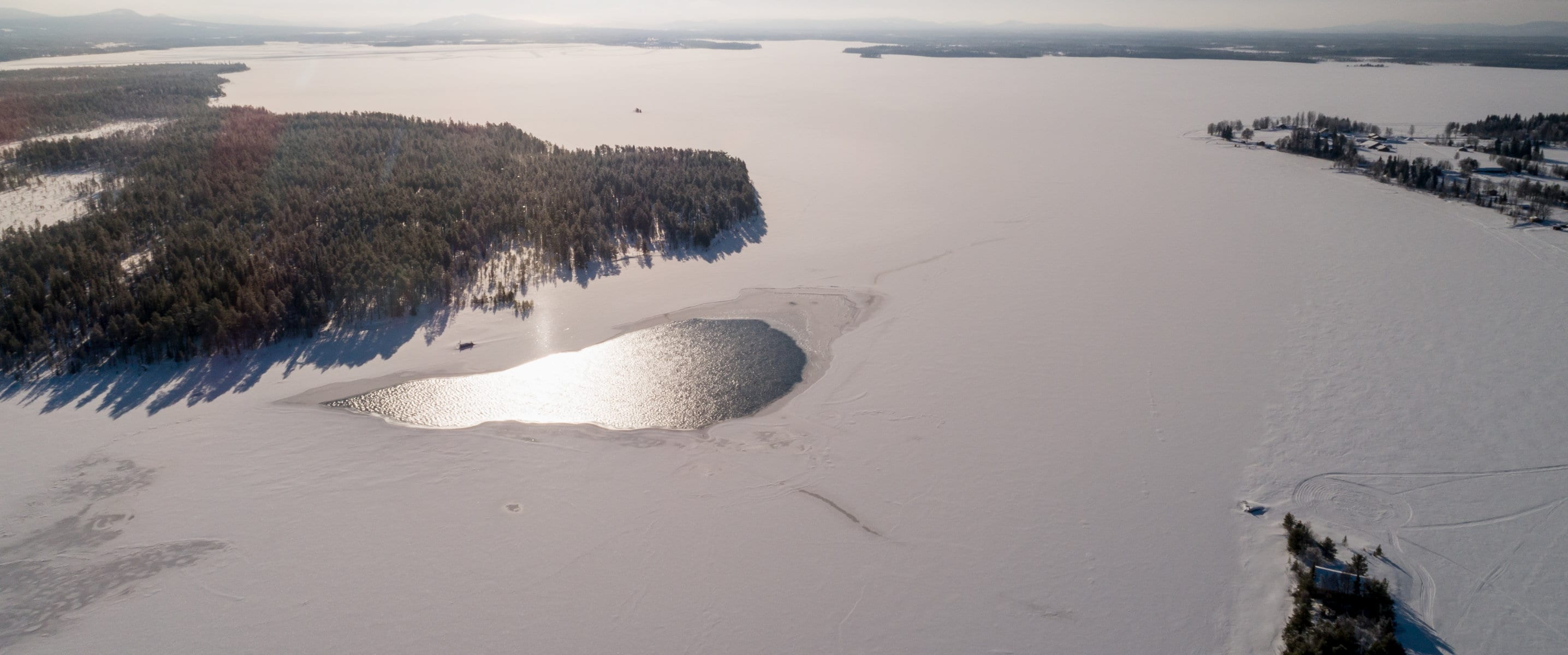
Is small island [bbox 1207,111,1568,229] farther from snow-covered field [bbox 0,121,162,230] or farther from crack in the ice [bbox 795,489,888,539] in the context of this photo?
snow-covered field [bbox 0,121,162,230]

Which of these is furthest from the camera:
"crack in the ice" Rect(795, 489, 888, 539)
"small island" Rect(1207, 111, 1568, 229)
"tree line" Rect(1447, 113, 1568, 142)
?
"tree line" Rect(1447, 113, 1568, 142)

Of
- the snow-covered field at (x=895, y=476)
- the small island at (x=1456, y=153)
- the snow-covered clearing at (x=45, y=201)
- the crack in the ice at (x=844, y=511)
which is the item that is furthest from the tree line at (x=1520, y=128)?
the snow-covered clearing at (x=45, y=201)

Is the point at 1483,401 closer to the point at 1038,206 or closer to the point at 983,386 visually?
the point at 983,386

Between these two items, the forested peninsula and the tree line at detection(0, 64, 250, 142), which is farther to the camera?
the tree line at detection(0, 64, 250, 142)

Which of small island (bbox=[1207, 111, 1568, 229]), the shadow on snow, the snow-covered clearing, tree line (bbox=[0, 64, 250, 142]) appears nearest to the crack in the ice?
the shadow on snow

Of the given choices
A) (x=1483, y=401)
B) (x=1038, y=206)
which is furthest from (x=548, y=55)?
(x=1483, y=401)

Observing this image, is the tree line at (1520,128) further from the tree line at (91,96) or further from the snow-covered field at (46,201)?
the tree line at (91,96)
